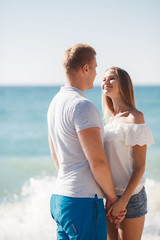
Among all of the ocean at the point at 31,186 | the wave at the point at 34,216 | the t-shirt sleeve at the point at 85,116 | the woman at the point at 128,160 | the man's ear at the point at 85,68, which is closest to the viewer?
the t-shirt sleeve at the point at 85,116

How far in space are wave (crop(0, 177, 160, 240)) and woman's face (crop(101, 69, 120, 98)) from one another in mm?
2180

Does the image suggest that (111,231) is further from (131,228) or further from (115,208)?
(115,208)

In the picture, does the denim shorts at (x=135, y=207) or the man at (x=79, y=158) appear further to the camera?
the denim shorts at (x=135, y=207)

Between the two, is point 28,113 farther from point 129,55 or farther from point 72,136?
point 72,136

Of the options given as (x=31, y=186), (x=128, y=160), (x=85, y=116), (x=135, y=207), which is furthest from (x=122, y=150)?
(x=31, y=186)

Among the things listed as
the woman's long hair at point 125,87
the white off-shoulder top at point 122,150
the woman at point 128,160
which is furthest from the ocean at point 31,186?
the woman's long hair at point 125,87

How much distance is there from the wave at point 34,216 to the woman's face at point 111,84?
85.8 inches

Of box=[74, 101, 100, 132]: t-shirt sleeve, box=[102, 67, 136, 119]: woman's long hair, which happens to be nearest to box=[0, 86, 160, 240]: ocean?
box=[102, 67, 136, 119]: woman's long hair

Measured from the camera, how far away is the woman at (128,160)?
203 centimetres

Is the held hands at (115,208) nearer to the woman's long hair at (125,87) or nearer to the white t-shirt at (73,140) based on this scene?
the white t-shirt at (73,140)

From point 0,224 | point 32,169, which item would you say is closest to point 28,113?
point 32,169

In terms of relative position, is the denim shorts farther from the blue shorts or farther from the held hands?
the blue shorts

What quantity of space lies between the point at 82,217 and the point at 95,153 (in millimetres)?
342

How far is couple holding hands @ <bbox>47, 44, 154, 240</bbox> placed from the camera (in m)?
1.75
